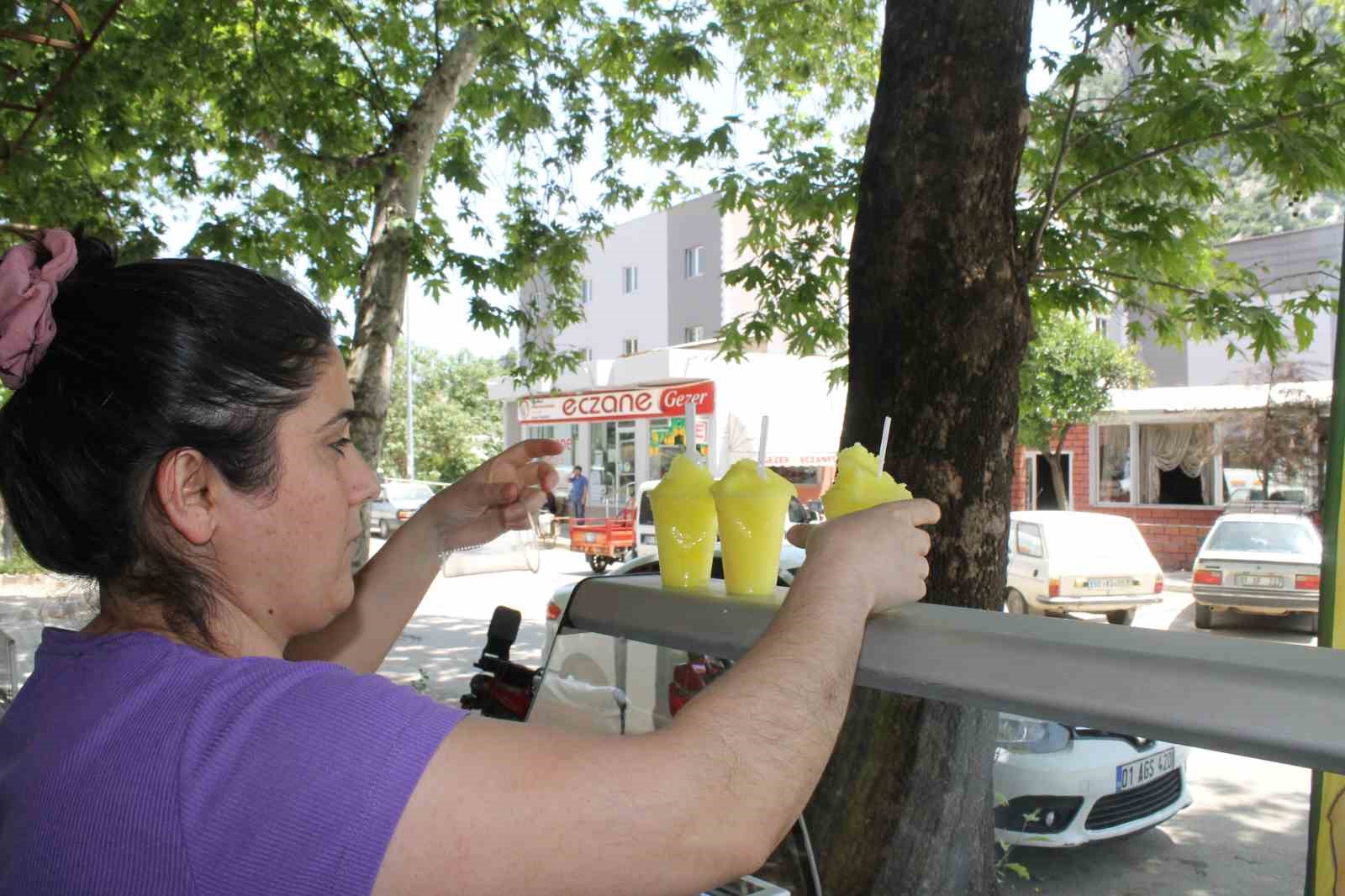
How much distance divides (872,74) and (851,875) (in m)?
8.96

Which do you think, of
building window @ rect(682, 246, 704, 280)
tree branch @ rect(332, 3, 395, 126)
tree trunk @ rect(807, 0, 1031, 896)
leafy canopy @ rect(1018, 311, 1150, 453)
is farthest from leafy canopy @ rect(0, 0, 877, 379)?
building window @ rect(682, 246, 704, 280)

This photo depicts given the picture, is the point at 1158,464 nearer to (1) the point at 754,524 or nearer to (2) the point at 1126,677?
(1) the point at 754,524

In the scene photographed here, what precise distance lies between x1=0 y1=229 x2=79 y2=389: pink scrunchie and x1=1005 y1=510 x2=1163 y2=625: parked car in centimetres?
1067

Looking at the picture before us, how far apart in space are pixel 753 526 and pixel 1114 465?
20.8 m

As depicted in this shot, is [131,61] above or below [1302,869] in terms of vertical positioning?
above

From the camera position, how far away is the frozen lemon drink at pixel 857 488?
1.37 m

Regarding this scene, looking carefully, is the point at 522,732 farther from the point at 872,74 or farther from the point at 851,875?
the point at 872,74

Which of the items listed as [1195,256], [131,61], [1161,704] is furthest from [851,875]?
[131,61]

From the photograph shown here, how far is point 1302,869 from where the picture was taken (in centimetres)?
162

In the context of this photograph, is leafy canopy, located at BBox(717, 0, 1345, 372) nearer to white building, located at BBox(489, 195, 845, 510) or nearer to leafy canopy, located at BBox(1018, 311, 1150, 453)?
white building, located at BBox(489, 195, 845, 510)

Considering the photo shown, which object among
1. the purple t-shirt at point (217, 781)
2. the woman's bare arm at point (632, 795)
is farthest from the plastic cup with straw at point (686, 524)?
the purple t-shirt at point (217, 781)

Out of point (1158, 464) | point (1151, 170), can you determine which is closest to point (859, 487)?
point (1151, 170)

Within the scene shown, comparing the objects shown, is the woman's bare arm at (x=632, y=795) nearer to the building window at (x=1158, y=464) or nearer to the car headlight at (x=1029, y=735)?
the car headlight at (x=1029, y=735)

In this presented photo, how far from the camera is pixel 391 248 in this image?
641 centimetres
